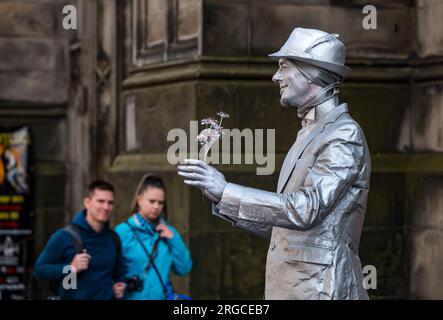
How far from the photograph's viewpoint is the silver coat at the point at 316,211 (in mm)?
5344

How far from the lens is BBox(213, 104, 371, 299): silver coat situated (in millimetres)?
5344

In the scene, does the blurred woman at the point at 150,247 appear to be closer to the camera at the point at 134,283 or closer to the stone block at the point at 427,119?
the camera at the point at 134,283

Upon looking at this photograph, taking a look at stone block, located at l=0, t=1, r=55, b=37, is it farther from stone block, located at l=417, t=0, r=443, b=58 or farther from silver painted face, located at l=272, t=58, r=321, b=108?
silver painted face, located at l=272, t=58, r=321, b=108

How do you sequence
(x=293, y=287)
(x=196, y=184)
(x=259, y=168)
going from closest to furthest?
(x=196, y=184) → (x=293, y=287) → (x=259, y=168)

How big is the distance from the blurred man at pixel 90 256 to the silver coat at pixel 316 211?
3.21 metres

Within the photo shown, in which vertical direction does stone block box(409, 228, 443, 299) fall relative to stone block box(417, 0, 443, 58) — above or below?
below

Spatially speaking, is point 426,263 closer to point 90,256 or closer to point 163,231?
point 163,231

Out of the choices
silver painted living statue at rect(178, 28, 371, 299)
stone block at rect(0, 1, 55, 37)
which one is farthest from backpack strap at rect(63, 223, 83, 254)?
stone block at rect(0, 1, 55, 37)

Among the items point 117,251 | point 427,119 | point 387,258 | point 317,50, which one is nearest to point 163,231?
point 117,251

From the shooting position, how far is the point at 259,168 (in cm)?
1056

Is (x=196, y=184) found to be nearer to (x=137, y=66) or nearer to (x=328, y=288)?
(x=328, y=288)

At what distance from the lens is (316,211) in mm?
5312
